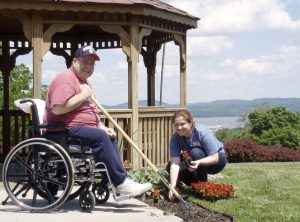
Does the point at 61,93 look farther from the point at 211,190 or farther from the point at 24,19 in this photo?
the point at 24,19

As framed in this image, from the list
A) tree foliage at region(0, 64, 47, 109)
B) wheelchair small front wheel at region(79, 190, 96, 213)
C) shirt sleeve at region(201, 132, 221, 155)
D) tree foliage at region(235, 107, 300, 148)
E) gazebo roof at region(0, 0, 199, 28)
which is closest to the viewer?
wheelchair small front wheel at region(79, 190, 96, 213)

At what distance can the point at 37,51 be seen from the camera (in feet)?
28.3

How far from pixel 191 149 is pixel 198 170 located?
32cm

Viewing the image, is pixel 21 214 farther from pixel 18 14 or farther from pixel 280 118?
pixel 280 118

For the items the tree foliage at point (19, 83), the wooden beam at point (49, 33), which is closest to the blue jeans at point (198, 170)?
the wooden beam at point (49, 33)

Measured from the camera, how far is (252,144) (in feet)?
56.4

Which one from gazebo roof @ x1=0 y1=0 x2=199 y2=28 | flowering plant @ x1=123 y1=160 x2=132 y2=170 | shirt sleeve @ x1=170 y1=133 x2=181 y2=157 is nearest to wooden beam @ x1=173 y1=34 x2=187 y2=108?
gazebo roof @ x1=0 y1=0 x2=199 y2=28

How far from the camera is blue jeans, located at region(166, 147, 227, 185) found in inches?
259

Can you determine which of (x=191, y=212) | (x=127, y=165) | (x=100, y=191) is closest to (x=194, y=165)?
(x=191, y=212)

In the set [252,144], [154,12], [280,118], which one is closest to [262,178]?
[154,12]

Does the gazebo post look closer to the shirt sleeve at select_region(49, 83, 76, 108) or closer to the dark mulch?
the dark mulch

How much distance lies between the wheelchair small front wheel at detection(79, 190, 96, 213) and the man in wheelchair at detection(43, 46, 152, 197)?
9.7 inches

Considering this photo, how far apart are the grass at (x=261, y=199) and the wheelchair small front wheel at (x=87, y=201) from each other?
4.47ft

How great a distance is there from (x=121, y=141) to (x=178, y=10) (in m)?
2.89
